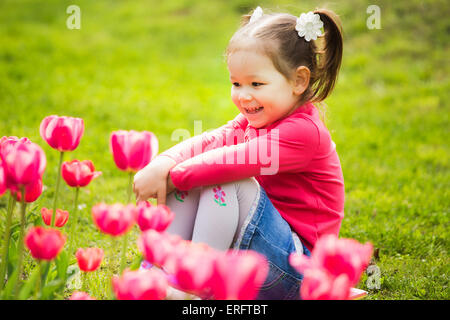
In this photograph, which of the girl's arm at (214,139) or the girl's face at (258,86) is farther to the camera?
the girl's arm at (214,139)

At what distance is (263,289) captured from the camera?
1.95 m

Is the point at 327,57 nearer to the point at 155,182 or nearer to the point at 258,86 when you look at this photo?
the point at 258,86

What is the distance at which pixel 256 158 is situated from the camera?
1.90 meters

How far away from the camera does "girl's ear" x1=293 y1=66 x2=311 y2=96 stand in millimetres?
2180

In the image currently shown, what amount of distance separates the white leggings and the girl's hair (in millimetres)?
519

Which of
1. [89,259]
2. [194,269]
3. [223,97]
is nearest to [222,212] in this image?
[89,259]

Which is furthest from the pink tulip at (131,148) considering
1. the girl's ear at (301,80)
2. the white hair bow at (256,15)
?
the white hair bow at (256,15)

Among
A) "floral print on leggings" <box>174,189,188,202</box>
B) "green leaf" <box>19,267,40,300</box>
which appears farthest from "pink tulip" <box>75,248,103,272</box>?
"floral print on leggings" <box>174,189,188,202</box>

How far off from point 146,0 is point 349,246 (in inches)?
401

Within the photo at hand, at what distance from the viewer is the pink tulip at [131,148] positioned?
1.38 metres

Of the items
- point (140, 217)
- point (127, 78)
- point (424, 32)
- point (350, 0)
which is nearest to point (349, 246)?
point (140, 217)

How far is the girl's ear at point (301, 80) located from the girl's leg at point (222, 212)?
19.8 inches

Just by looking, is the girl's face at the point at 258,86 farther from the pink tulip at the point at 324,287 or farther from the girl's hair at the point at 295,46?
the pink tulip at the point at 324,287
